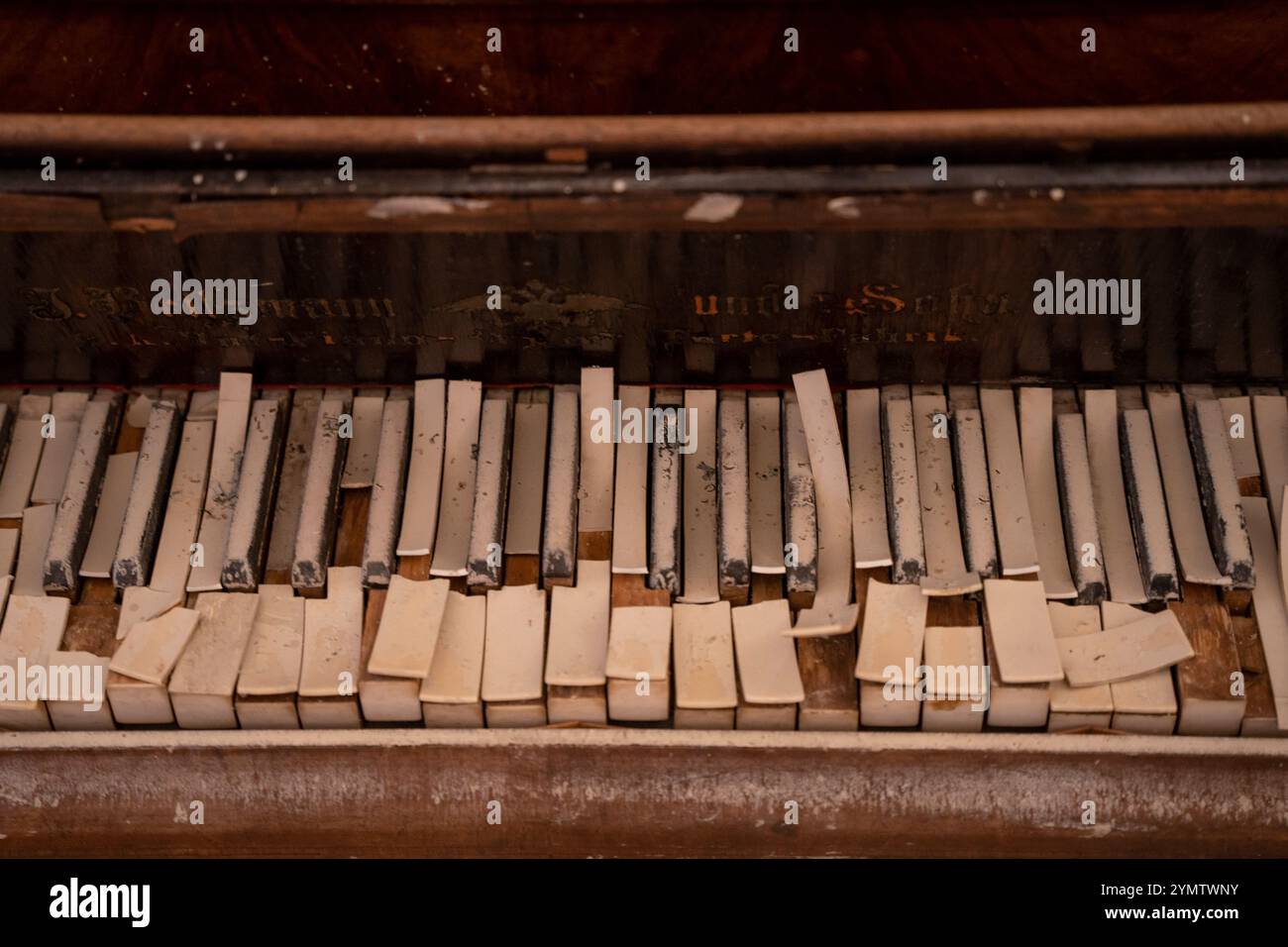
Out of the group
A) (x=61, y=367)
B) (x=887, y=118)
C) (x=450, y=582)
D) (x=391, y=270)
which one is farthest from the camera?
(x=61, y=367)

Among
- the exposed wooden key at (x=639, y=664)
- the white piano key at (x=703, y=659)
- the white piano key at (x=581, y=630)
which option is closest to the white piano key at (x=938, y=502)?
the white piano key at (x=703, y=659)

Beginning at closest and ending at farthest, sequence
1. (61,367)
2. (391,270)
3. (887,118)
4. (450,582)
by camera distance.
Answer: (887,118)
(391,270)
(450,582)
(61,367)

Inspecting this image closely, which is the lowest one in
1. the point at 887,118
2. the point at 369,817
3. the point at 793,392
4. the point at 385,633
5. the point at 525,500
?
the point at 369,817

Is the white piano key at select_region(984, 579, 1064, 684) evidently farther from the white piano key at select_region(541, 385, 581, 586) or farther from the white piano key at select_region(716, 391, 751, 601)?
the white piano key at select_region(541, 385, 581, 586)

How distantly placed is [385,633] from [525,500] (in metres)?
0.39

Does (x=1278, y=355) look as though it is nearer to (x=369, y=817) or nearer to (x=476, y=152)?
(x=476, y=152)

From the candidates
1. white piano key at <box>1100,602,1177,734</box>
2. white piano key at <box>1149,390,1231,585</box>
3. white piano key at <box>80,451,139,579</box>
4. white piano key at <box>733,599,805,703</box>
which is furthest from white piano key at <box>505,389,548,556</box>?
white piano key at <box>1149,390,1231,585</box>

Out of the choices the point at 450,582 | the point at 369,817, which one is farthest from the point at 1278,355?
the point at 369,817

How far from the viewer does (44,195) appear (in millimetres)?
2072

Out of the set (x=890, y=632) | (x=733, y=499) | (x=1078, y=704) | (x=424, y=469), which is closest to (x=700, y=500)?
(x=733, y=499)

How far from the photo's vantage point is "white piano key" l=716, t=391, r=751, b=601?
240 cm

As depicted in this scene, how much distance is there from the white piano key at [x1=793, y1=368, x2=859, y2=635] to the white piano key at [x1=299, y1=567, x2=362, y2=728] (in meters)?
0.83

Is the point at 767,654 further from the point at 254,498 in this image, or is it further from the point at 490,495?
the point at 254,498

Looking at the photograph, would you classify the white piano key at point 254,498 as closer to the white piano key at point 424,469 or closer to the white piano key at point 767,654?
the white piano key at point 424,469
